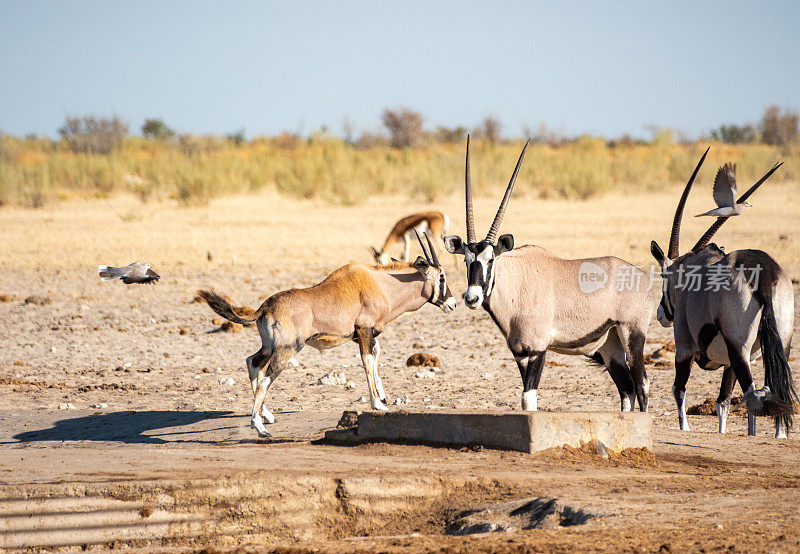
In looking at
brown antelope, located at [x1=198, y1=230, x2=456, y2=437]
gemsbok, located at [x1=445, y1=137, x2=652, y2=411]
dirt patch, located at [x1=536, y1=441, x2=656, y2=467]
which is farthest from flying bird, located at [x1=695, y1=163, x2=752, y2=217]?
dirt patch, located at [x1=536, y1=441, x2=656, y2=467]

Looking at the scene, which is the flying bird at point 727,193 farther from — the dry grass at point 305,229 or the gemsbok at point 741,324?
the dry grass at point 305,229

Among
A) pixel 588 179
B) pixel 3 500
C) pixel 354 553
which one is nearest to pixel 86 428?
pixel 3 500

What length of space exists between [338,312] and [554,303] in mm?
1669

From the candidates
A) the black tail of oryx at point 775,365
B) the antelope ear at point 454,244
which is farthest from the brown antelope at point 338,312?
the black tail of oryx at point 775,365

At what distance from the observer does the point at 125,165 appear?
92.4 ft

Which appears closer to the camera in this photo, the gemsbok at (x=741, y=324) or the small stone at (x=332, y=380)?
the gemsbok at (x=741, y=324)

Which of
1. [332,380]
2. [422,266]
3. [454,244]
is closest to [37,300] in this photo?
[332,380]

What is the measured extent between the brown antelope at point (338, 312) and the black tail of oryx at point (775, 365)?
8.71ft

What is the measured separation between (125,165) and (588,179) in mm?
12926

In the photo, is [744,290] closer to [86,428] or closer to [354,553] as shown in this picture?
[354,553]

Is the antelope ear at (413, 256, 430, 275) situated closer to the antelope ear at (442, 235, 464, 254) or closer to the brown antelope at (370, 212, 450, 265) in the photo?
the antelope ear at (442, 235, 464, 254)

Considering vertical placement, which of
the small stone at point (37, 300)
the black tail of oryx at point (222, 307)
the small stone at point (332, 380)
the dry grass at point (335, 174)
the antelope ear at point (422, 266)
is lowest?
the small stone at point (332, 380)

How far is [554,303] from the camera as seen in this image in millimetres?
7445

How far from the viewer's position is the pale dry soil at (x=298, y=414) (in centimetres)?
515
